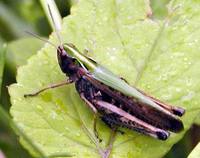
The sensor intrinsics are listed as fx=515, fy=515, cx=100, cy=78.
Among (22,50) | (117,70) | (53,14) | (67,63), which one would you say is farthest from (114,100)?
(22,50)

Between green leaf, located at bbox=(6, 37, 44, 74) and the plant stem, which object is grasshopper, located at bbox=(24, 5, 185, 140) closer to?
the plant stem

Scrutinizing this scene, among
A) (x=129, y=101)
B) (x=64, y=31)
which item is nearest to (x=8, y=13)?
(x=64, y=31)

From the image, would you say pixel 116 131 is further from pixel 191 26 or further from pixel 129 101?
pixel 191 26

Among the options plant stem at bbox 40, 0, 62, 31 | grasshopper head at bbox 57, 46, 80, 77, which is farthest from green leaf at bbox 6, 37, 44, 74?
grasshopper head at bbox 57, 46, 80, 77

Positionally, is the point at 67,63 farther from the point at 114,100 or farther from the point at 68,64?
the point at 114,100

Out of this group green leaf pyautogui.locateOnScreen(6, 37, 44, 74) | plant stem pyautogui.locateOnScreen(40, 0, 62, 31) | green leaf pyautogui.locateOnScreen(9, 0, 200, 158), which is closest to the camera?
green leaf pyautogui.locateOnScreen(9, 0, 200, 158)

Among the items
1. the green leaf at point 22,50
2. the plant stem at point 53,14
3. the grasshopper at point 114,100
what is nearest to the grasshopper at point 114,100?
the grasshopper at point 114,100
